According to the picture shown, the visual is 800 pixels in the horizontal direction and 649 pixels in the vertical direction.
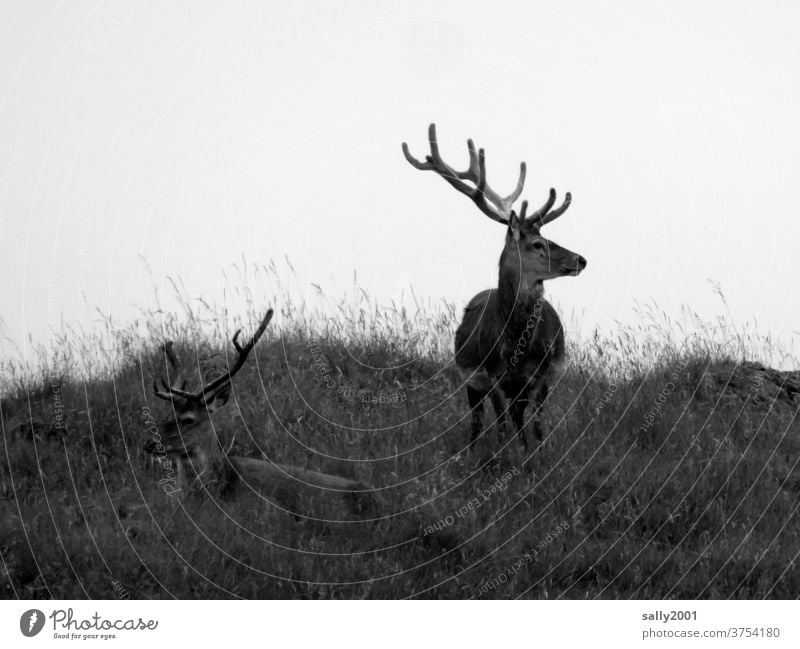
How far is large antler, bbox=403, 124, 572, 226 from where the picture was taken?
29.0 feet

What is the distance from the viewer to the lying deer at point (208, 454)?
7664 mm

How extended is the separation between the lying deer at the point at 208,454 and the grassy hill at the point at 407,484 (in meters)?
0.15

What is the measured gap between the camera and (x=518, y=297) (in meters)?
8.81

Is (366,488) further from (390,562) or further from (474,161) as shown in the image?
(474,161)

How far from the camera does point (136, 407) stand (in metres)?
9.43

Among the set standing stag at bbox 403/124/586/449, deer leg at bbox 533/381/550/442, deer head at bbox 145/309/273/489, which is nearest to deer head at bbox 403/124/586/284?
standing stag at bbox 403/124/586/449

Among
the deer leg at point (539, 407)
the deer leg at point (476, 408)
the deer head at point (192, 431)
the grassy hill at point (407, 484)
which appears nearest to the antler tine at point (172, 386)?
the deer head at point (192, 431)

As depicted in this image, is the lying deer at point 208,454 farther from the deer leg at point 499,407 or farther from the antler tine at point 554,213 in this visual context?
the antler tine at point 554,213

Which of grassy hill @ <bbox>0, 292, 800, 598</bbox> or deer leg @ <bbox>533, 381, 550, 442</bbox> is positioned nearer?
grassy hill @ <bbox>0, 292, 800, 598</bbox>

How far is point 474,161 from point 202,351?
350 cm

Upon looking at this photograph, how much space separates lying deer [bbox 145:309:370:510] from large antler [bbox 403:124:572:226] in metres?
2.49

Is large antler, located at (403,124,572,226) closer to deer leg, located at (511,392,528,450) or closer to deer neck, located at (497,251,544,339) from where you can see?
deer neck, located at (497,251,544,339)

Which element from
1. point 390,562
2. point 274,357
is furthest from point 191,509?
point 274,357

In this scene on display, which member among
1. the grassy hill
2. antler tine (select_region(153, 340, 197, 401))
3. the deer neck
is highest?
the deer neck
